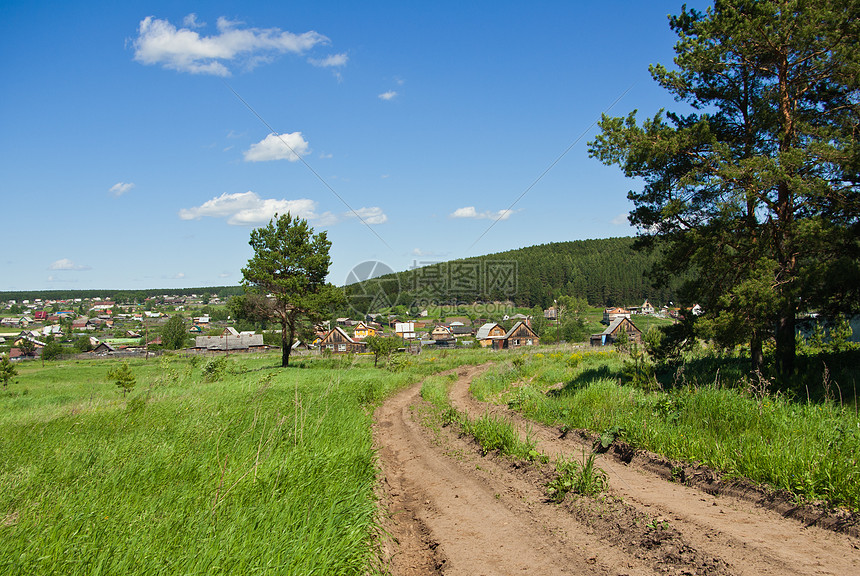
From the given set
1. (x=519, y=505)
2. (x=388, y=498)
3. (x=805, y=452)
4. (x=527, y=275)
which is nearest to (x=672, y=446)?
(x=805, y=452)

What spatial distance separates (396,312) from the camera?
13438 centimetres

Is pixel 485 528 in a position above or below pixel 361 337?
above

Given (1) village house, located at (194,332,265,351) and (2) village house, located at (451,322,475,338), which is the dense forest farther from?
(1) village house, located at (194,332,265,351)

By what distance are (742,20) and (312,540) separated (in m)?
13.6

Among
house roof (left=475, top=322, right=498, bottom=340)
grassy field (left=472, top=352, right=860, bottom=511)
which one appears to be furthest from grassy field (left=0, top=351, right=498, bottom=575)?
house roof (left=475, top=322, right=498, bottom=340)

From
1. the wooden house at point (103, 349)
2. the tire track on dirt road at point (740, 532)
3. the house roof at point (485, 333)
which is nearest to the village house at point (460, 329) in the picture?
Result: the house roof at point (485, 333)

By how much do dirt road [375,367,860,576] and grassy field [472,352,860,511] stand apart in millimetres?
615

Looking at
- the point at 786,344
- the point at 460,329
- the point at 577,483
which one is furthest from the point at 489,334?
the point at 577,483

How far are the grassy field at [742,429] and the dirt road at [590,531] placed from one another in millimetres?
615

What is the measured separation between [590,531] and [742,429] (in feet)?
12.5

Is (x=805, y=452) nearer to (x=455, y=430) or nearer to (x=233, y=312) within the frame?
(x=455, y=430)

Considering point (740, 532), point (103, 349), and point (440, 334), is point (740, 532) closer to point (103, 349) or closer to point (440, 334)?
point (440, 334)

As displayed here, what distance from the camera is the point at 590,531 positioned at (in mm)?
4992

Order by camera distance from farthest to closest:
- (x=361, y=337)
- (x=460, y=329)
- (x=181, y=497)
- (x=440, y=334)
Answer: (x=460, y=329)
(x=440, y=334)
(x=361, y=337)
(x=181, y=497)
